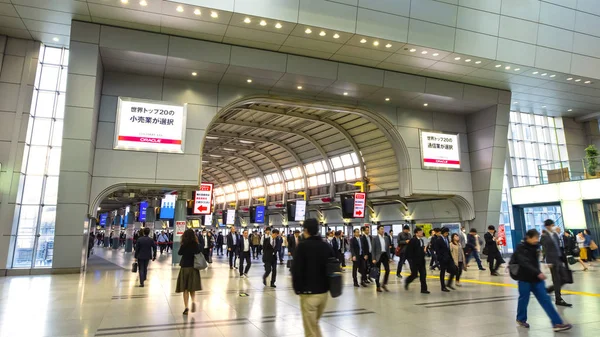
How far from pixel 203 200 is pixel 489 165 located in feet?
49.8

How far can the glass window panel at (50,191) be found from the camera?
14211 mm

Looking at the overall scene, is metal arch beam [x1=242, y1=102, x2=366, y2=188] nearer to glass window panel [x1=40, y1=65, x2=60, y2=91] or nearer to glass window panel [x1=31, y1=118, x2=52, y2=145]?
glass window panel [x1=40, y1=65, x2=60, y2=91]

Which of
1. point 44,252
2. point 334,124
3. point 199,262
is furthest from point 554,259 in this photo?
point 334,124

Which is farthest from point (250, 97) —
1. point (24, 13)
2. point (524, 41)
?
point (524, 41)

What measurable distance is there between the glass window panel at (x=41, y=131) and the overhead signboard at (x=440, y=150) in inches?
674

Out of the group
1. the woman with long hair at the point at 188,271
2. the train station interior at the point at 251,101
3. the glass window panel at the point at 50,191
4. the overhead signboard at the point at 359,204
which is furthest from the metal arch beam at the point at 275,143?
the woman with long hair at the point at 188,271

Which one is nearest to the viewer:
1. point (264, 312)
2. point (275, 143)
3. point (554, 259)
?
point (554, 259)

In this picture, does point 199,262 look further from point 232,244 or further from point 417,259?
point 232,244

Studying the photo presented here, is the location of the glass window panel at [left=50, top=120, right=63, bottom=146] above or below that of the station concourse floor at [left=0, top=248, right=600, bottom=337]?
above

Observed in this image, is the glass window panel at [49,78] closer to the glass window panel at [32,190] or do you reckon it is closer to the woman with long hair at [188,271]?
the glass window panel at [32,190]

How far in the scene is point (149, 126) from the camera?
1488cm

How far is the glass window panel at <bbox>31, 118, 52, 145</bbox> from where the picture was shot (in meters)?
14.4

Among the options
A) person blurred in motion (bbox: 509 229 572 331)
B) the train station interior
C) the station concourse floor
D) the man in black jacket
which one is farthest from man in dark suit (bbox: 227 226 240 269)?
the man in black jacket

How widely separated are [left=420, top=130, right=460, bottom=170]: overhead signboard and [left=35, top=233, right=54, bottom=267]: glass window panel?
17.1 meters
